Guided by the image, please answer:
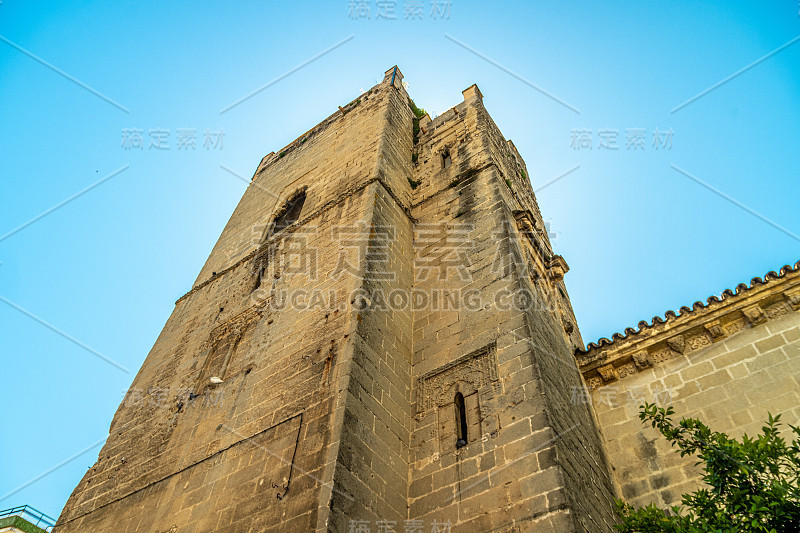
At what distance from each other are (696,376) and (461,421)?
3305 millimetres

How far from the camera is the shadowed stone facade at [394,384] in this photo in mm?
5348

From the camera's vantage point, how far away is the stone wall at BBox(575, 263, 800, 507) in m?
6.56

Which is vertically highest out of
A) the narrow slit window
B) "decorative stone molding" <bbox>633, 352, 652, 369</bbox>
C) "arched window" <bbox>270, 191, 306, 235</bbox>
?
"arched window" <bbox>270, 191, 306, 235</bbox>

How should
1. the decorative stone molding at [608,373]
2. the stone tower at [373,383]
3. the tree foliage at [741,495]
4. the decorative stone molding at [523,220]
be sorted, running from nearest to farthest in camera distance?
the tree foliage at [741,495] → the stone tower at [373,383] → the decorative stone molding at [608,373] → the decorative stone molding at [523,220]

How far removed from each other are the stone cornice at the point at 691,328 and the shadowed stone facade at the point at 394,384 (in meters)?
0.04

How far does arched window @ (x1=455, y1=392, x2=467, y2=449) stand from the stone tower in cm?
3

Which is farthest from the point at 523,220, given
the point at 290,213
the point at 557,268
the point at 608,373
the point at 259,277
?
the point at 290,213

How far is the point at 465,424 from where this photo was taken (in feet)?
20.1

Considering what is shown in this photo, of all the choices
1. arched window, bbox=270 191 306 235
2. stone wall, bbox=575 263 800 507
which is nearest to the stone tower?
arched window, bbox=270 191 306 235

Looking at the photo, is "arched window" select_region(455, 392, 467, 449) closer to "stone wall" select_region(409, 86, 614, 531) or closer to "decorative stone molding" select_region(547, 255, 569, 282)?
"stone wall" select_region(409, 86, 614, 531)

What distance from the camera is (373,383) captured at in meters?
6.22

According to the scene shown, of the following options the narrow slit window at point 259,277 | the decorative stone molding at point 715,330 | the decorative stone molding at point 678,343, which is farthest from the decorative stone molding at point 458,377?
the narrow slit window at point 259,277

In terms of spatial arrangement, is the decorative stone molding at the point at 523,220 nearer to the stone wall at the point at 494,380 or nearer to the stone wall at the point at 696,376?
the stone wall at the point at 494,380

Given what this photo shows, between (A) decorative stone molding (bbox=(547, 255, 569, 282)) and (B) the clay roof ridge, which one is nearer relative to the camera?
(B) the clay roof ridge
